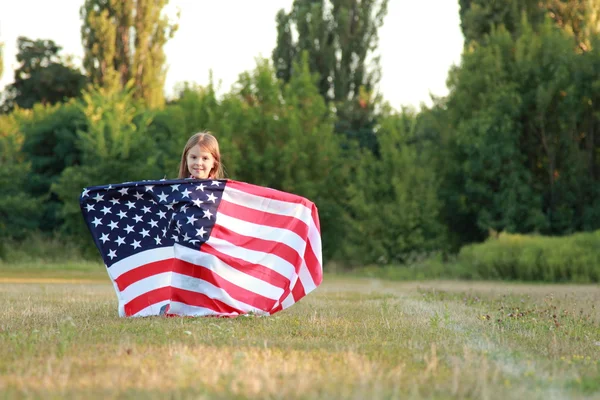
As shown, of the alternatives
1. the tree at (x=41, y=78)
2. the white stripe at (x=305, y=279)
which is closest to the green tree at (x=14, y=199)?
the tree at (x=41, y=78)

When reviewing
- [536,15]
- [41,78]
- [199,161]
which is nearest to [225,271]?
[199,161]

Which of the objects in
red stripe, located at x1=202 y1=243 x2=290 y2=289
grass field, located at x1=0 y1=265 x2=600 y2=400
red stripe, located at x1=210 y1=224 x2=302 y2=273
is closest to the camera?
grass field, located at x1=0 y1=265 x2=600 y2=400

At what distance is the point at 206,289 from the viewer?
32.1 feet

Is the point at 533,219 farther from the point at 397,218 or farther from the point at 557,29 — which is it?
the point at 557,29

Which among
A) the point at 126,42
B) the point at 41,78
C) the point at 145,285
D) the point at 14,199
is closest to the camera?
the point at 145,285

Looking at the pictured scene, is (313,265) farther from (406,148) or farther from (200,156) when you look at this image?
(406,148)

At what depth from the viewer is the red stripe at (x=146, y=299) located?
32.4 feet

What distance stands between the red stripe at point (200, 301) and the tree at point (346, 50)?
36321 mm

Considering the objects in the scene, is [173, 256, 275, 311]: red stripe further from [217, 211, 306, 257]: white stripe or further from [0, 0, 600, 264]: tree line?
[0, 0, 600, 264]: tree line

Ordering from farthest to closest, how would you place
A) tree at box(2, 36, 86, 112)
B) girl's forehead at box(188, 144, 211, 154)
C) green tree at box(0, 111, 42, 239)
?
tree at box(2, 36, 86, 112)
green tree at box(0, 111, 42, 239)
girl's forehead at box(188, 144, 211, 154)

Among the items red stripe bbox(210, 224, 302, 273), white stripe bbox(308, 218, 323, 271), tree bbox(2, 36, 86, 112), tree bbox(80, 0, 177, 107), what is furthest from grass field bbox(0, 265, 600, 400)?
tree bbox(2, 36, 86, 112)

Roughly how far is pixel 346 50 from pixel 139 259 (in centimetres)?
3753

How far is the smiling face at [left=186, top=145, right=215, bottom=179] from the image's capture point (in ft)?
35.2

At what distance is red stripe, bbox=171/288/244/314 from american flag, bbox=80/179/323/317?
11mm
